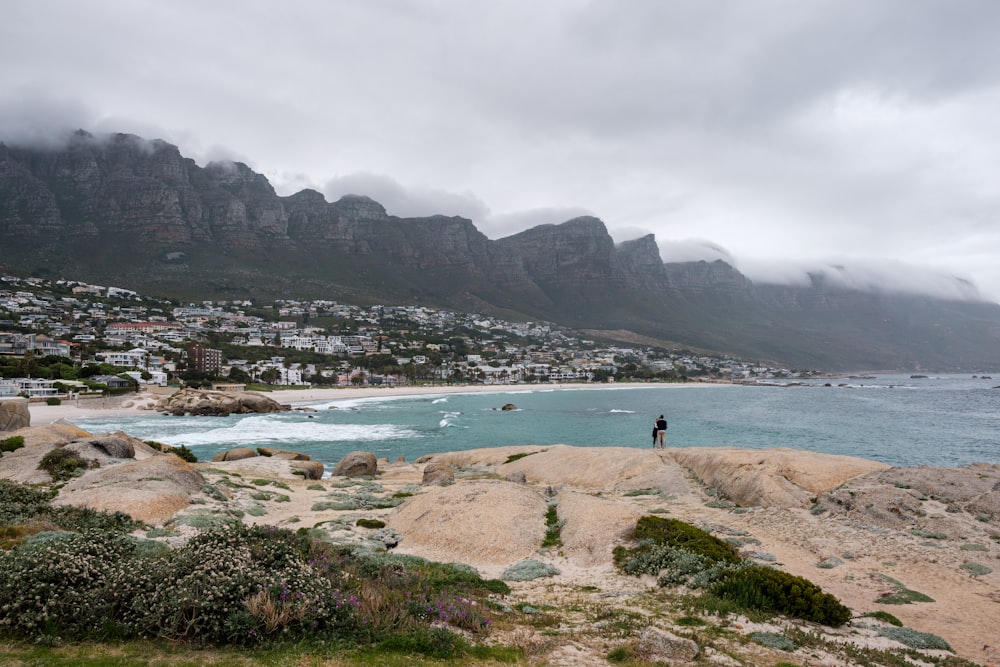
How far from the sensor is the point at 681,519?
18125mm

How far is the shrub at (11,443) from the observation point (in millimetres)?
22656

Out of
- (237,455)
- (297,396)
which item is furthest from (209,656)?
(297,396)

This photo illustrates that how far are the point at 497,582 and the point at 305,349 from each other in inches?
5601

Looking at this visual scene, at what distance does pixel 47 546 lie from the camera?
8.07 m

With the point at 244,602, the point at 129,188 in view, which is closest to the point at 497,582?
the point at 244,602

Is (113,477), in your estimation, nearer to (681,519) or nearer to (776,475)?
(681,519)

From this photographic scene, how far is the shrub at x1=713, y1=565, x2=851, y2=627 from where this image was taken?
973 cm

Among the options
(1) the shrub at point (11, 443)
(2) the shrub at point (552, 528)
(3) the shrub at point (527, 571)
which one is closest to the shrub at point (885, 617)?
(3) the shrub at point (527, 571)

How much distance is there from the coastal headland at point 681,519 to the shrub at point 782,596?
306mm

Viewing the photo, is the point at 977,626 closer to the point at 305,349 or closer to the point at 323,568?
the point at 323,568

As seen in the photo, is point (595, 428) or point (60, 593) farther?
point (595, 428)

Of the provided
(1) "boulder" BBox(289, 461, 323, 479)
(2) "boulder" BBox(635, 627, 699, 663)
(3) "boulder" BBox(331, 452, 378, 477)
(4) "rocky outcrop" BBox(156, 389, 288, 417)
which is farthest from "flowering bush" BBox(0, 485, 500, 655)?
(4) "rocky outcrop" BBox(156, 389, 288, 417)

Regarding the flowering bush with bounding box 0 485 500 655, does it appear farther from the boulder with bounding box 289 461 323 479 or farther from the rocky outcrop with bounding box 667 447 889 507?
the boulder with bounding box 289 461 323 479

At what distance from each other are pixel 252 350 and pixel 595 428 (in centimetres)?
9480
